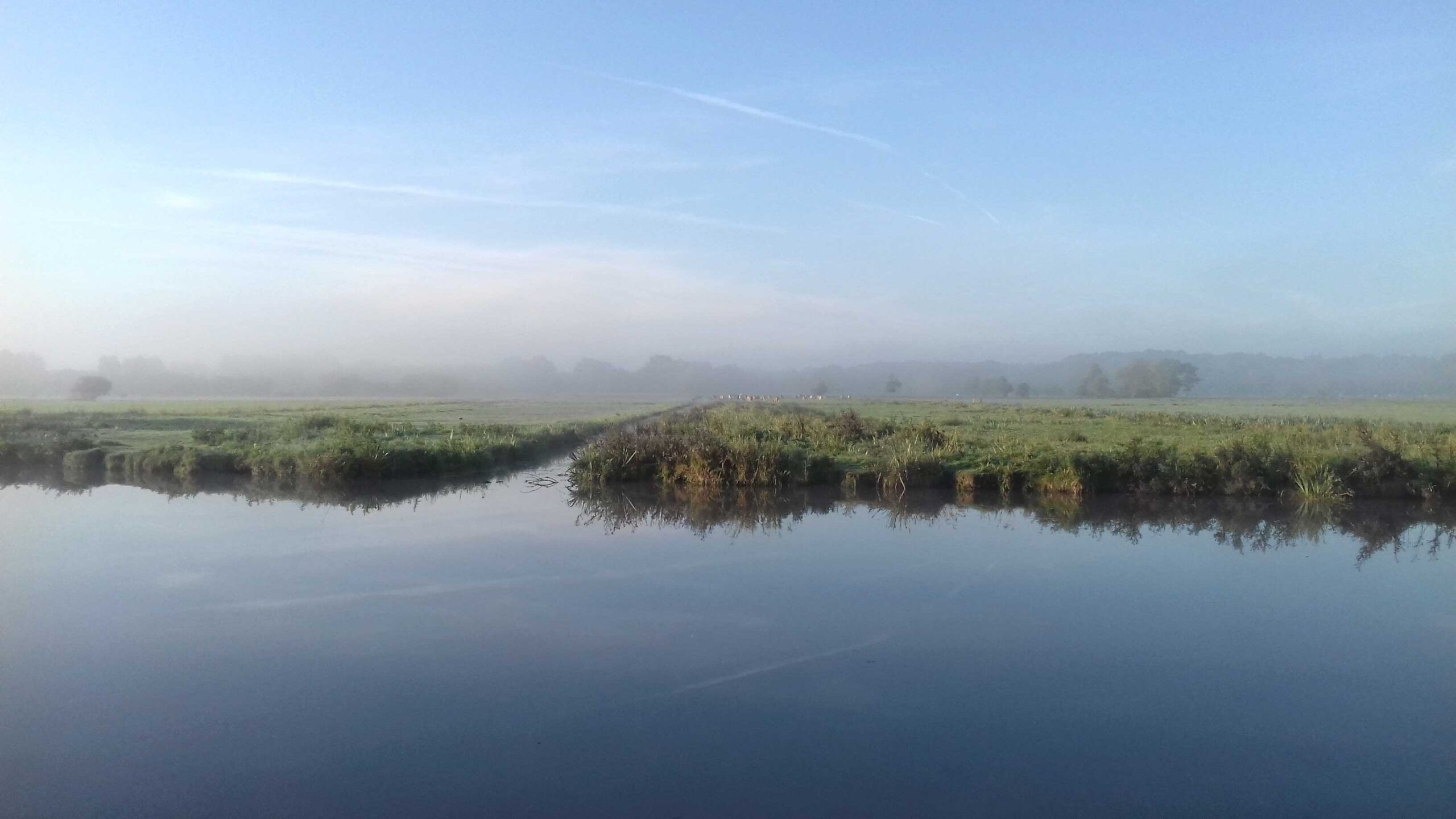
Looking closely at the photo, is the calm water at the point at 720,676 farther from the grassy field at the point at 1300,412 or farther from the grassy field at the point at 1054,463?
the grassy field at the point at 1300,412

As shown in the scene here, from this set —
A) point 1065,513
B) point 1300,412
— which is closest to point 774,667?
point 1065,513

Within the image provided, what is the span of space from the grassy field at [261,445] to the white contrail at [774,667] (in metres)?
16.3

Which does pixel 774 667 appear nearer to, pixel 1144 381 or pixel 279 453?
pixel 279 453

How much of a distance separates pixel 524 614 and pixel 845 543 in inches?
236

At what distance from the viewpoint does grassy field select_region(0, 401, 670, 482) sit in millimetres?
22078

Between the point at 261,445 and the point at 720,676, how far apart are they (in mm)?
21421

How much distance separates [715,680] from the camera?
303 inches

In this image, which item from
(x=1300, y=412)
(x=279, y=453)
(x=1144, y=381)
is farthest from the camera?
(x=1144, y=381)

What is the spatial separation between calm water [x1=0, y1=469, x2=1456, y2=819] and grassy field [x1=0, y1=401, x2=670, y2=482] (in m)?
7.48

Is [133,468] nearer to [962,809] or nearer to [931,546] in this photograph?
[931,546]

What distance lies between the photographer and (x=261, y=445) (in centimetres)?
2494

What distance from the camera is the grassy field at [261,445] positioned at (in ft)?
72.4

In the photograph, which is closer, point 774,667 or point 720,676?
point 720,676

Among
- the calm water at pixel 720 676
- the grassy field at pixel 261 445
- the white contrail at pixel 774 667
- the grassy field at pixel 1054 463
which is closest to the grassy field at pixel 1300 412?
the grassy field at pixel 1054 463
